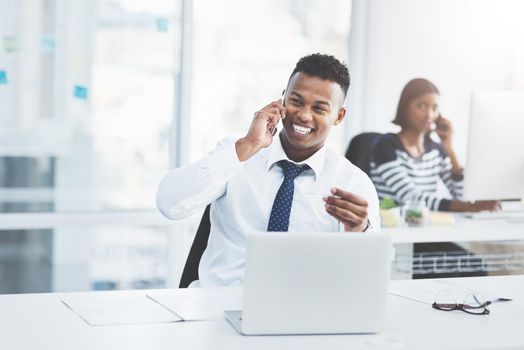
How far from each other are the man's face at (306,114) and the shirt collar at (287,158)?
2 centimetres

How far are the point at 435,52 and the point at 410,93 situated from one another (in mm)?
316

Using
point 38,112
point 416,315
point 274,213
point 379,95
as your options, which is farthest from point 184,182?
point 379,95

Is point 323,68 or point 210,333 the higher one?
point 323,68

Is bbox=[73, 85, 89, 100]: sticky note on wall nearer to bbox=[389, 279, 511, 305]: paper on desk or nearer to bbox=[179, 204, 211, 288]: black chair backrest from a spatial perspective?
bbox=[179, 204, 211, 288]: black chair backrest

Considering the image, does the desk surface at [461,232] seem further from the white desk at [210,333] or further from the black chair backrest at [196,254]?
the white desk at [210,333]

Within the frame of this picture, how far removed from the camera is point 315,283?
1.99 metres

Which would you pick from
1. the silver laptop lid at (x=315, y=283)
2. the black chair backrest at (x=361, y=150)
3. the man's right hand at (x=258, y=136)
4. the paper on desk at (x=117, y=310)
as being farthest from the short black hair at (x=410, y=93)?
the silver laptop lid at (x=315, y=283)

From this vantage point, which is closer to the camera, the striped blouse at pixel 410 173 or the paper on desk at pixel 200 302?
the paper on desk at pixel 200 302

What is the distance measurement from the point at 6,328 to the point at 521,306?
1.37 metres

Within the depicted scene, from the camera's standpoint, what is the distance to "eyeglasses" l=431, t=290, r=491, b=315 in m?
2.32

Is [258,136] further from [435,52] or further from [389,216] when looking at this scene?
[435,52]

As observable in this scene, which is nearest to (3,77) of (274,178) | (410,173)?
(274,178)

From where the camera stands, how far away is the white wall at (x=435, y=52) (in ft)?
16.6

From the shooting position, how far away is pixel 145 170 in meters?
4.62
